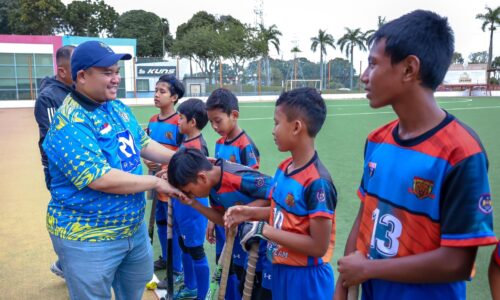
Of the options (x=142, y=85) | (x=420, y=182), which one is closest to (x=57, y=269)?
(x=420, y=182)

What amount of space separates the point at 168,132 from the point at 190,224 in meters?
1.24

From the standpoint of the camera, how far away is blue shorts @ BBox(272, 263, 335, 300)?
239 centimetres

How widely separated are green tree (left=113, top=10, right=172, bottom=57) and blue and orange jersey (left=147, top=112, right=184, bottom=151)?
5843 cm

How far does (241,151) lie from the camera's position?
3543 mm

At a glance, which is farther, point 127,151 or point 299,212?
point 127,151

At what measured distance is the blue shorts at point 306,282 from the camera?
2389mm

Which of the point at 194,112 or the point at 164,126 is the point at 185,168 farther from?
the point at 164,126

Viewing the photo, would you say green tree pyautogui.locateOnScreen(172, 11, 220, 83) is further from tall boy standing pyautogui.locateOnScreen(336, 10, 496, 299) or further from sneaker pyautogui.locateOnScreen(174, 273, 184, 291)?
tall boy standing pyautogui.locateOnScreen(336, 10, 496, 299)

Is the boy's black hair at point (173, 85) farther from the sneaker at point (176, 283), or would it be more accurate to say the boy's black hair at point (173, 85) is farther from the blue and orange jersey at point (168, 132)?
the sneaker at point (176, 283)

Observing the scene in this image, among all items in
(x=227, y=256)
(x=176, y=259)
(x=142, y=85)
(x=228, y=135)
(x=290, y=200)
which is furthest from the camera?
(x=142, y=85)

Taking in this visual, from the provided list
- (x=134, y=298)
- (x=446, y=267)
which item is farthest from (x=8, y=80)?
(x=446, y=267)

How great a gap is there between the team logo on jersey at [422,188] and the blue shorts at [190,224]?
2.40 meters

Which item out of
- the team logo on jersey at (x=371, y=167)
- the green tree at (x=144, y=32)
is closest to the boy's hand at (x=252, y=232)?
the team logo on jersey at (x=371, y=167)

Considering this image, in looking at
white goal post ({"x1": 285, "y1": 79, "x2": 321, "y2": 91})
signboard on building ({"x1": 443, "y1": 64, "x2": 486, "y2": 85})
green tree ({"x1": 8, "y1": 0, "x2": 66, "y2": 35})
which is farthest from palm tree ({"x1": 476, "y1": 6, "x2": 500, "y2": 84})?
green tree ({"x1": 8, "y1": 0, "x2": 66, "y2": 35})
